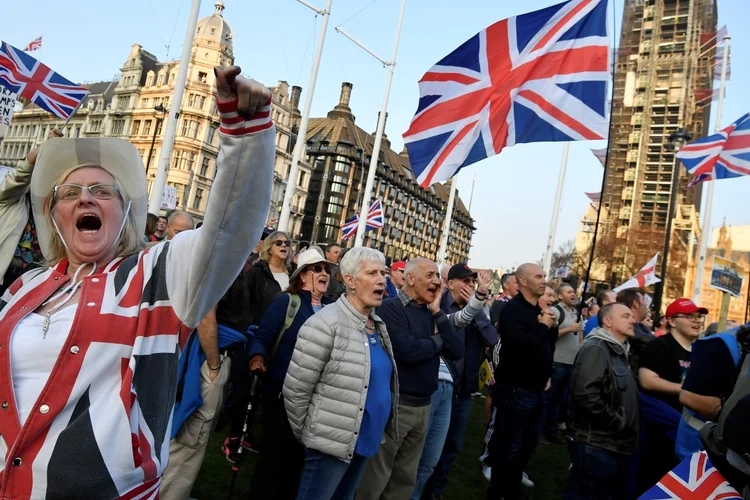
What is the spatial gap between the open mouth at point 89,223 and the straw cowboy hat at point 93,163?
12 cm

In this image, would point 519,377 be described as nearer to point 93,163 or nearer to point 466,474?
point 466,474

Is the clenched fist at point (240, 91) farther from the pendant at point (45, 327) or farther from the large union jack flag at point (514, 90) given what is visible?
the large union jack flag at point (514, 90)

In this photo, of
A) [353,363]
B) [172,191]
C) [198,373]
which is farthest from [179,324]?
[172,191]

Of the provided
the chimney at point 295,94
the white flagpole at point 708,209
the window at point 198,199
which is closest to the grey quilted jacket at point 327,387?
the white flagpole at point 708,209

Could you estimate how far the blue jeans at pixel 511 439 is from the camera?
5.46 m

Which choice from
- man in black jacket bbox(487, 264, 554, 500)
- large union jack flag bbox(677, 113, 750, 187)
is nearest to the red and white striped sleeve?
man in black jacket bbox(487, 264, 554, 500)

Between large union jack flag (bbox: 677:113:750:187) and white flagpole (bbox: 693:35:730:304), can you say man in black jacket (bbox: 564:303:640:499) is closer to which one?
large union jack flag (bbox: 677:113:750:187)

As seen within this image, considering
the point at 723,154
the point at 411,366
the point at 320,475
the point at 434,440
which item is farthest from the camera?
the point at 723,154

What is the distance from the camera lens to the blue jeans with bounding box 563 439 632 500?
451cm

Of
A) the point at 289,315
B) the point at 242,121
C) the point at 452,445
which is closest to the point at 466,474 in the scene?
the point at 452,445

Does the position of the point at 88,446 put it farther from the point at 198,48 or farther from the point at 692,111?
the point at 692,111

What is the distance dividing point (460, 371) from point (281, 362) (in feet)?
6.83

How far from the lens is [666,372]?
15.3 feet

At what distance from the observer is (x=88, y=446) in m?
1.57
